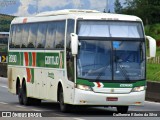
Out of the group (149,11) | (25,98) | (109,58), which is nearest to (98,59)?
(109,58)

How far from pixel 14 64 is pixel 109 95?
855 centimetres

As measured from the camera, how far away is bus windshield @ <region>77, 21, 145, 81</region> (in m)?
20.4

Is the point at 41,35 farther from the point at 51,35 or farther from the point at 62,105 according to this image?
the point at 62,105

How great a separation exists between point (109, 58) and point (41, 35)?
14.2 ft

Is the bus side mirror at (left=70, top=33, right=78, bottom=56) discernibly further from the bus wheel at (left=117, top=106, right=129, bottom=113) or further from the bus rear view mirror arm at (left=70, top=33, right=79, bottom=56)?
the bus wheel at (left=117, top=106, right=129, bottom=113)

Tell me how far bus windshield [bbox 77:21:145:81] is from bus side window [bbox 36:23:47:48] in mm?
3317

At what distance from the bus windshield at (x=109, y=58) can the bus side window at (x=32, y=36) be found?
4.49m

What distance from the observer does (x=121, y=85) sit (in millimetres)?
20406

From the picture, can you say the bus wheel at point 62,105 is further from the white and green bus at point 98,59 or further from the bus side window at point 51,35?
the bus side window at point 51,35

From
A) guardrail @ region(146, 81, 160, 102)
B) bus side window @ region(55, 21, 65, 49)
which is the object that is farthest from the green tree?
bus side window @ region(55, 21, 65, 49)

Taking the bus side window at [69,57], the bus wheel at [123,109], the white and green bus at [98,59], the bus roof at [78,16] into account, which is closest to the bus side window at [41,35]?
the bus roof at [78,16]

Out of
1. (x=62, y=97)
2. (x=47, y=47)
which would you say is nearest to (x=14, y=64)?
(x=47, y=47)

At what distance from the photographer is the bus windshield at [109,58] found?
20375mm

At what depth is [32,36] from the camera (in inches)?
995
